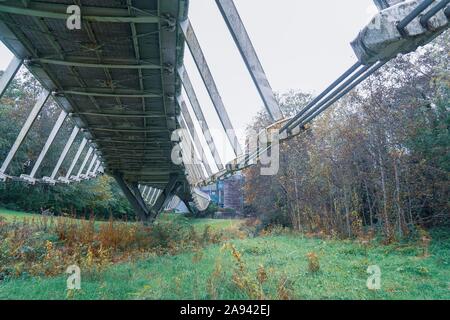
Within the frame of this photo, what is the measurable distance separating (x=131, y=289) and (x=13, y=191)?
2783 cm

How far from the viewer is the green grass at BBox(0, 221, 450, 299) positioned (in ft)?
15.6

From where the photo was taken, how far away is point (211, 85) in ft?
24.3

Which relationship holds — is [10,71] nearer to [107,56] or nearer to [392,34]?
[107,56]

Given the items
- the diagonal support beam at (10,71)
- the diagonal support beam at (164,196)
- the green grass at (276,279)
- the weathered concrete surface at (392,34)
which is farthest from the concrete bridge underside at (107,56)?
the diagonal support beam at (164,196)

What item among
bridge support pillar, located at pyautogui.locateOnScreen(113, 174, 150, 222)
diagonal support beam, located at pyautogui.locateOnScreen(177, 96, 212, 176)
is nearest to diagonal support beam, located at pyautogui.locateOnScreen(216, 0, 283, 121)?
diagonal support beam, located at pyautogui.locateOnScreen(177, 96, 212, 176)

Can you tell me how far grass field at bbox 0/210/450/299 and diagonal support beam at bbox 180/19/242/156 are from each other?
301 centimetres

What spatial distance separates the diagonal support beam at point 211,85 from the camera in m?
6.36

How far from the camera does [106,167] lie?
1583 cm

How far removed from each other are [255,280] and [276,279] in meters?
0.78

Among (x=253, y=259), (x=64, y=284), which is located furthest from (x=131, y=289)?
(x=253, y=259)

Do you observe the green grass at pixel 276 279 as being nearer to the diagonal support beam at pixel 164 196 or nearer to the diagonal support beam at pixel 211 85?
the diagonal support beam at pixel 211 85

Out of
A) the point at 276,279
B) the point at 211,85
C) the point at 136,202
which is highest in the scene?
the point at 211,85

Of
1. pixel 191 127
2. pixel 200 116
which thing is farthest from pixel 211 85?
pixel 191 127
